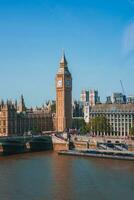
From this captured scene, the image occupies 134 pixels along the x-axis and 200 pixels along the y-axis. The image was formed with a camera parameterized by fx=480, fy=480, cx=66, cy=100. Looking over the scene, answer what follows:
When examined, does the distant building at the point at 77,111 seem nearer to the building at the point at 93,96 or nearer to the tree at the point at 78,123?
the tree at the point at 78,123

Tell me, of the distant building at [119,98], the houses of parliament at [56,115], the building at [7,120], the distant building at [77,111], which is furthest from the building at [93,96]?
the building at [7,120]

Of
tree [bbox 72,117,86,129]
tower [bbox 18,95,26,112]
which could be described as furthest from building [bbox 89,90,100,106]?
tower [bbox 18,95,26,112]

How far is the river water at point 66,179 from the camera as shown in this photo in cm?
2894

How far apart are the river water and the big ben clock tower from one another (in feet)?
89.6

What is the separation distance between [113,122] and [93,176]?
38729mm

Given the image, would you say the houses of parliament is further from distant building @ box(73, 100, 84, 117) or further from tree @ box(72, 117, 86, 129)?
distant building @ box(73, 100, 84, 117)

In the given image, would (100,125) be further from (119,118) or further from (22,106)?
(22,106)

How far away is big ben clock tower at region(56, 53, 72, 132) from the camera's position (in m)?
75.1

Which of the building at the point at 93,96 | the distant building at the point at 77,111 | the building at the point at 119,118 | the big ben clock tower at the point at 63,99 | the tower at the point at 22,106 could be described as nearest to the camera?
the building at the point at 119,118

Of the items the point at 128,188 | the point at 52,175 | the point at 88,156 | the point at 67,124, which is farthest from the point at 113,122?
the point at 128,188

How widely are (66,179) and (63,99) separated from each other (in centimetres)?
4089

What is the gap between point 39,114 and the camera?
82062 mm

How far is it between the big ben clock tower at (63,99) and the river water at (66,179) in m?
27.3

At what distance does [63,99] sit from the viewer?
2953 inches
